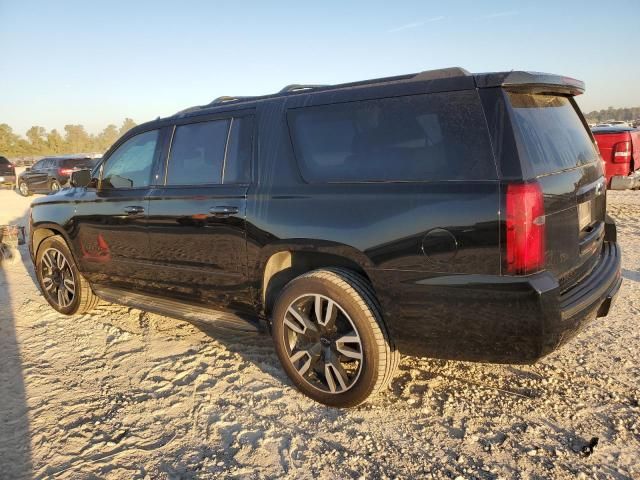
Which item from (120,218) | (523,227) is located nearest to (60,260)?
(120,218)

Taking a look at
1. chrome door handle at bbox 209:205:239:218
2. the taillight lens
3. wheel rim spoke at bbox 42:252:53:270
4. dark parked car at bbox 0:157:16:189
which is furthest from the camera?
dark parked car at bbox 0:157:16:189

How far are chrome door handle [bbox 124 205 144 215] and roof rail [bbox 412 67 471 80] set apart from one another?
2.40 meters

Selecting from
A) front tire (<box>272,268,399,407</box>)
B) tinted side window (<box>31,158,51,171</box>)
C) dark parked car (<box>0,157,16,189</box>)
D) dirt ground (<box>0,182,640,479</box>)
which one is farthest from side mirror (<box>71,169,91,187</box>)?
dark parked car (<box>0,157,16,189</box>)

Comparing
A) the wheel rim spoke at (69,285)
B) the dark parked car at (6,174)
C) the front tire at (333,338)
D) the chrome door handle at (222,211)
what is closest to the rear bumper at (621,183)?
the front tire at (333,338)

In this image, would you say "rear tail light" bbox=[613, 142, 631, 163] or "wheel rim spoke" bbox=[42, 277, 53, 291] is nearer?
"wheel rim spoke" bbox=[42, 277, 53, 291]

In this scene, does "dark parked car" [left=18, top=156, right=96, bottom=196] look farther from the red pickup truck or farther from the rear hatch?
the rear hatch

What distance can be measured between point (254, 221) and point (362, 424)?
4.65ft

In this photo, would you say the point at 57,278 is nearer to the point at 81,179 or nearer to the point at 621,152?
the point at 81,179

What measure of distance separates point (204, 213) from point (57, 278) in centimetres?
255

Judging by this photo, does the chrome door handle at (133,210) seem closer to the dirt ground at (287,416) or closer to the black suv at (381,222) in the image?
the black suv at (381,222)

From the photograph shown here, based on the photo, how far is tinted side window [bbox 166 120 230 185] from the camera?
3.46 metres

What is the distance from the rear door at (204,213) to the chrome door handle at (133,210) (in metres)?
0.12

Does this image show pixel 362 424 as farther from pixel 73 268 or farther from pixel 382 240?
pixel 73 268

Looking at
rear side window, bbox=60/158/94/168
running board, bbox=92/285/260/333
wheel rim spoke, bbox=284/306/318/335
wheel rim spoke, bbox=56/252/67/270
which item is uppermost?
rear side window, bbox=60/158/94/168
